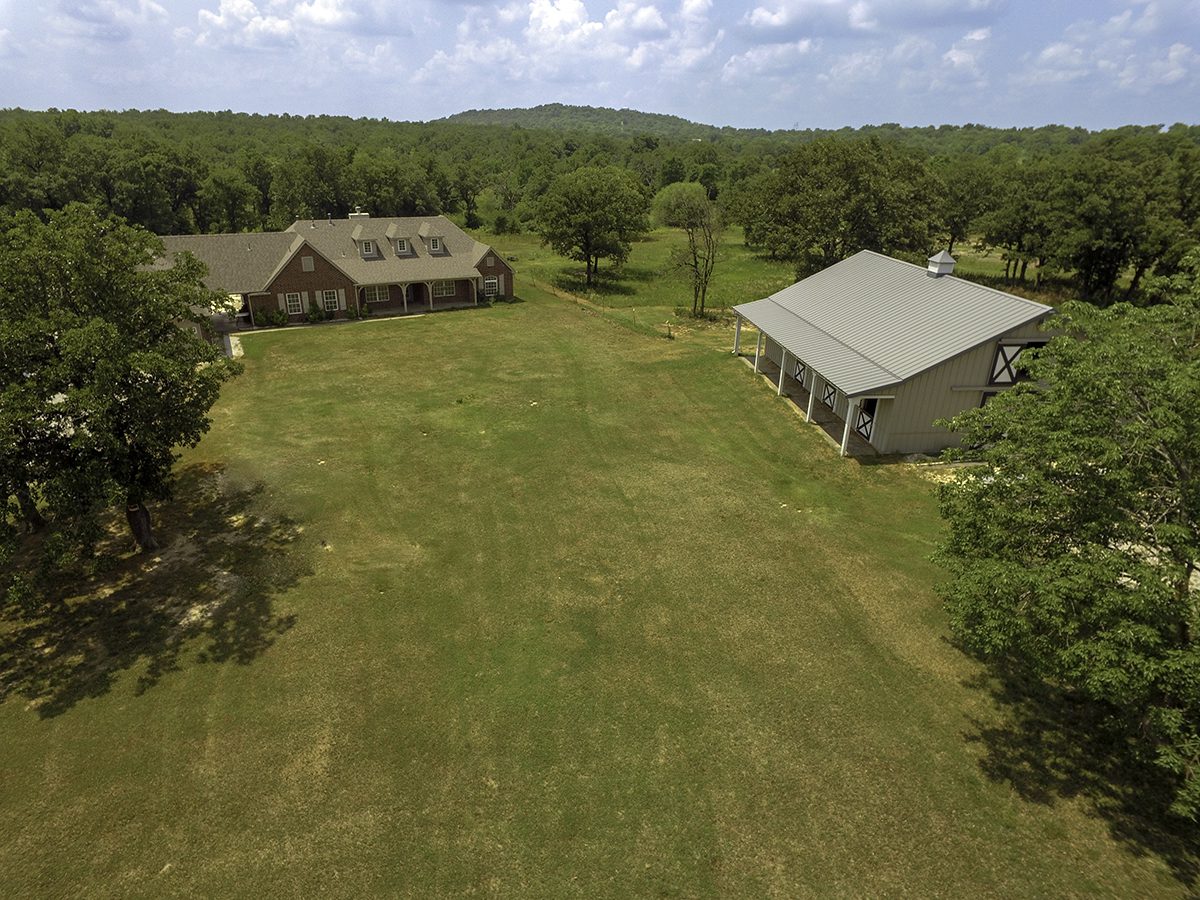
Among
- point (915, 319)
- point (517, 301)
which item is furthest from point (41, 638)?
point (517, 301)

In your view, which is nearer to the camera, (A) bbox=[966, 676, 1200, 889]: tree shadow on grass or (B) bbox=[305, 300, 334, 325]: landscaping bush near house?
(A) bbox=[966, 676, 1200, 889]: tree shadow on grass

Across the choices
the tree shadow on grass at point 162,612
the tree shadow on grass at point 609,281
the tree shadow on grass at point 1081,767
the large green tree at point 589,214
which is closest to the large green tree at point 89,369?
the tree shadow on grass at point 162,612

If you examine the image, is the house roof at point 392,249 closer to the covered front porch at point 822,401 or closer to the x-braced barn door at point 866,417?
the covered front porch at point 822,401

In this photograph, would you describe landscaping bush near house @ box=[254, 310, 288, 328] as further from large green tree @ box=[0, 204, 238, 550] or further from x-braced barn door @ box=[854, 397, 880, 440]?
x-braced barn door @ box=[854, 397, 880, 440]

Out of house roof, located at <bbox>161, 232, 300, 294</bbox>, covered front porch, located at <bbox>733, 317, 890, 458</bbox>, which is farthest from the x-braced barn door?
house roof, located at <bbox>161, 232, 300, 294</bbox>

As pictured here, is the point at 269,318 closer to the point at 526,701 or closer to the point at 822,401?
the point at 822,401
